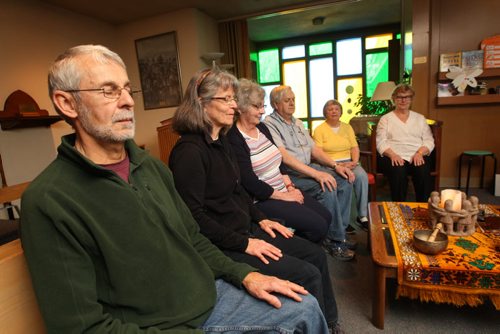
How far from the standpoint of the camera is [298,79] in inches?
284

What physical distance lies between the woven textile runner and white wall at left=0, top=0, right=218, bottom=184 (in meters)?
4.00

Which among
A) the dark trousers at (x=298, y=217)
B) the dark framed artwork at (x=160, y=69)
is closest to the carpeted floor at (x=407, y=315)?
the dark trousers at (x=298, y=217)

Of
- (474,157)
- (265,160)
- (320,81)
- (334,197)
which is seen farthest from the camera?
(320,81)

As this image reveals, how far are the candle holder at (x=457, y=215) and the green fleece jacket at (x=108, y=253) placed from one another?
47.5 inches

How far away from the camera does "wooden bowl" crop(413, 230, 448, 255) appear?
133cm

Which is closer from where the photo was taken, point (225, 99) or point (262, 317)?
point (262, 317)

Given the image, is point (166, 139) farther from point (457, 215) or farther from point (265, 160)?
point (457, 215)

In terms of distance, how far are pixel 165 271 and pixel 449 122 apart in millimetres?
3965

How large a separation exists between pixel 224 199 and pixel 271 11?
14.0 ft

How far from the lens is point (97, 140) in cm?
88

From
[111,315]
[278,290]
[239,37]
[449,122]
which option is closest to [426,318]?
[278,290]

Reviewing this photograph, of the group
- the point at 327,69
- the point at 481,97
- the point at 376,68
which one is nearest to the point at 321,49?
the point at 327,69

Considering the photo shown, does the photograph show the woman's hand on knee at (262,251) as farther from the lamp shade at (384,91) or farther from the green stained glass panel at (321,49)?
the green stained glass panel at (321,49)

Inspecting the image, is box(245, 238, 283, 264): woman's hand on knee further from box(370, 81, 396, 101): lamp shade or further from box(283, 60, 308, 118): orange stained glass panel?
box(283, 60, 308, 118): orange stained glass panel
